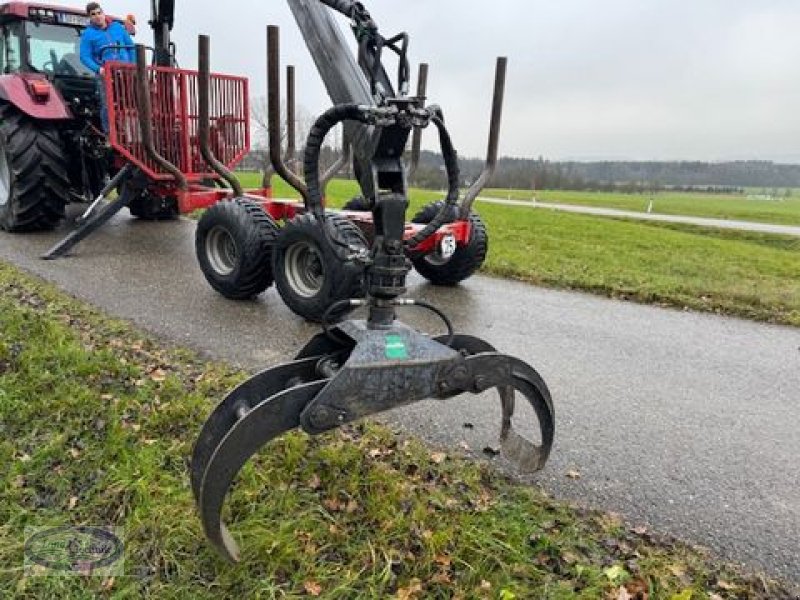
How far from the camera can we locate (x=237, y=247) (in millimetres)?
4914

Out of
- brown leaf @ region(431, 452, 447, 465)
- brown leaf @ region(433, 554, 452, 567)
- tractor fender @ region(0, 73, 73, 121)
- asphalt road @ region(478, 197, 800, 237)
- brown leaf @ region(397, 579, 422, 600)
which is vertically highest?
tractor fender @ region(0, 73, 73, 121)

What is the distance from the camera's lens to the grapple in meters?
1.93

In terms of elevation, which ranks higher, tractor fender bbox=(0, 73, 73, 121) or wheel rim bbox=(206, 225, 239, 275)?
tractor fender bbox=(0, 73, 73, 121)

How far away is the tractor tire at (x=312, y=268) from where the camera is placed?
430cm

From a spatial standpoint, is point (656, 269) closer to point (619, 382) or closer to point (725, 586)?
point (619, 382)

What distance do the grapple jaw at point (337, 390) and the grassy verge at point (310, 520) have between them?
0.24 metres

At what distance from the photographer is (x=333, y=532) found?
228 cm

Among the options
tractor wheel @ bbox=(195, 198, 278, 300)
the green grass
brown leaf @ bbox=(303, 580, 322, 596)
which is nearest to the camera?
brown leaf @ bbox=(303, 580, 322, 596)

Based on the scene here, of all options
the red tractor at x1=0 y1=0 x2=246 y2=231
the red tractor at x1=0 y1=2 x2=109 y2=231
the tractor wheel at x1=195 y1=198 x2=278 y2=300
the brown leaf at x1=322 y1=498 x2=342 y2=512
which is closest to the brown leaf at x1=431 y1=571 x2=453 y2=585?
the brown leaf at x1=322 y1=498 x2=342 y2=512

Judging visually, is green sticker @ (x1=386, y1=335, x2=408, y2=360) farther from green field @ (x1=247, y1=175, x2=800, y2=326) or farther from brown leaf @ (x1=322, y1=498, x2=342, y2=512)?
green field @ (x1=247, y1=175, x2=800, y2=326)

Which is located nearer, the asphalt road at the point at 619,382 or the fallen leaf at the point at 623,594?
the fallen leaf at the point at 623,594

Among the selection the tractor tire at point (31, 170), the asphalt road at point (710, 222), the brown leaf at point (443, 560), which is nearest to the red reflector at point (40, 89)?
the tractor tire at point (31, 170)

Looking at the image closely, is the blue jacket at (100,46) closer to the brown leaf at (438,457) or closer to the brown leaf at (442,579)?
the brown leaf at (438,457)

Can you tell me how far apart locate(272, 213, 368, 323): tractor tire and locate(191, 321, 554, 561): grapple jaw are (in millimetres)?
1910
